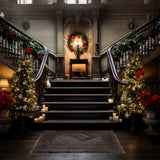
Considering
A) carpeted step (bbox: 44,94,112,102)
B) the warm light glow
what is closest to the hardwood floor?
carpeted step (bbox: 44,94,112,102)

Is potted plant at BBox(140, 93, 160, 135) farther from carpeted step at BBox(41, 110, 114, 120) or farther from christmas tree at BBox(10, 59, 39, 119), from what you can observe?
christmas tree at BBox(10, 59, 39, 119)

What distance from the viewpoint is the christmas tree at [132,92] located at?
4.19 metres

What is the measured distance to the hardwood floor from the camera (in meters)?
2.66

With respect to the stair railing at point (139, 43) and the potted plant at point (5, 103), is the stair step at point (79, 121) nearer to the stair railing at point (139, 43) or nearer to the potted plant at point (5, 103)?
the potted plant at point (5, 103)

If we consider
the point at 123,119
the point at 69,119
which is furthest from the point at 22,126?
the point at 123,119

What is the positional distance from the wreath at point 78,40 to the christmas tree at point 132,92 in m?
5.44

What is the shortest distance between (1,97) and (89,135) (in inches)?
74.7

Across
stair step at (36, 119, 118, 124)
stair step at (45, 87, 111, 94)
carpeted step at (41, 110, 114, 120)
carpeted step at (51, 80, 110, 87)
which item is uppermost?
carpeted step at (51, 80, 110, 87)

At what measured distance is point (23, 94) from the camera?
4219 millimetres

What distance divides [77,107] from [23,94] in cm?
143

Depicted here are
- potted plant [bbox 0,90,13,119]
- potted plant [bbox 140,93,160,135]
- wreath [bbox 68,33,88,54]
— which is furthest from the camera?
wreath [bbox 68,33,88,54]

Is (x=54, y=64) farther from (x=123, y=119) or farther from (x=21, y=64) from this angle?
(x=123, y=119)

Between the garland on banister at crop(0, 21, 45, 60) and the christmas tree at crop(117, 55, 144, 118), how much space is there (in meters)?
2.97

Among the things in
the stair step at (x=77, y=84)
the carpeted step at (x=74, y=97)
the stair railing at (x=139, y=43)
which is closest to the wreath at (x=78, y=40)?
the stair railing at (x=139, y=43)
